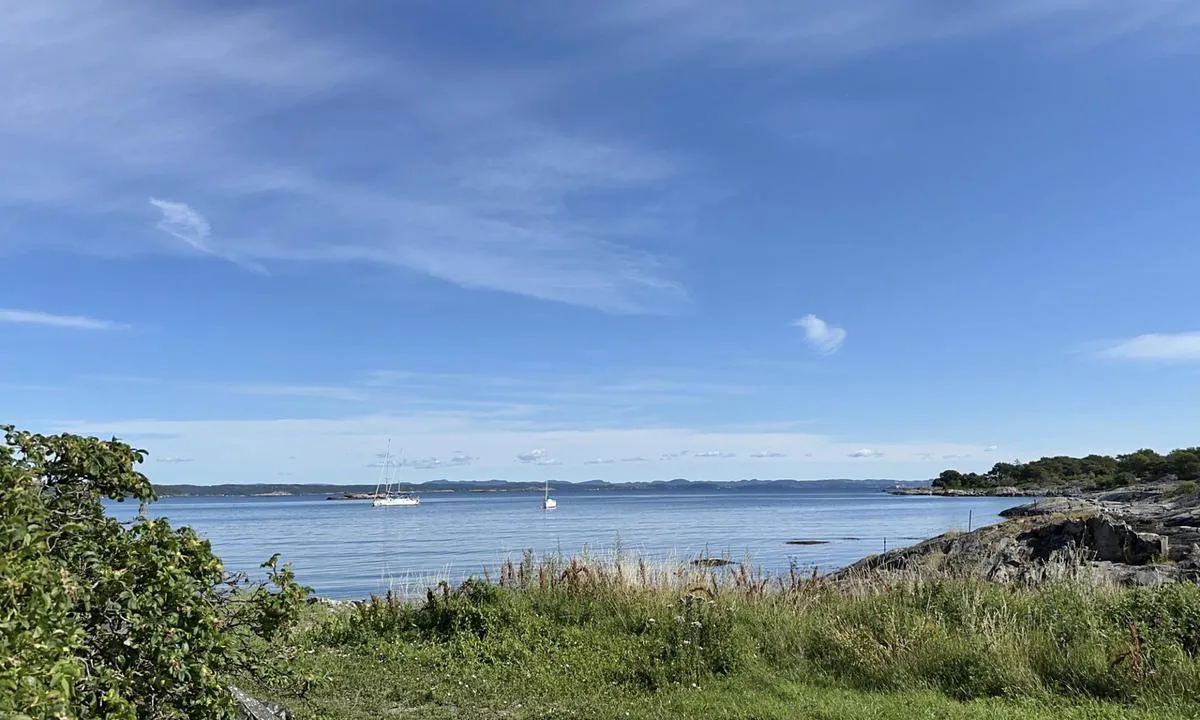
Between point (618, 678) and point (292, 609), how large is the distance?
6.02 metres

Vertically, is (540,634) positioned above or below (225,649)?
below

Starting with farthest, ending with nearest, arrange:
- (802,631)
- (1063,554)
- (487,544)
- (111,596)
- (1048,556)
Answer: (487,544), (1048,556), (1063,554), (802,631), (111,596)

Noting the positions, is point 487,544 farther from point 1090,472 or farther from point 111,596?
point 1090,472

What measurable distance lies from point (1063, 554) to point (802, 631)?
9.13 metres

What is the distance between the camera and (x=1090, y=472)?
126625mm

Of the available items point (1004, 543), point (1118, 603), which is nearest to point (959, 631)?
point (1118, 603)

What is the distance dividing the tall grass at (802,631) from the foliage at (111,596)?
6.22 metres

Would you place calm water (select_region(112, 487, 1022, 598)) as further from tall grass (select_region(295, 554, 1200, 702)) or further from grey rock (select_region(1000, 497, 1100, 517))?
grey rock (select_region(1000, 497, 1100, 517))

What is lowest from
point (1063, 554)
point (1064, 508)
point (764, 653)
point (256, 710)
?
point (764, 653)

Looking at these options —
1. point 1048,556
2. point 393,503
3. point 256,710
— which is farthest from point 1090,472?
point 256,710

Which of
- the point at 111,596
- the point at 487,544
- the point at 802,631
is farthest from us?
the point at 487,544

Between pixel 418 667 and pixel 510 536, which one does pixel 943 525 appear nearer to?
pixel 510 536

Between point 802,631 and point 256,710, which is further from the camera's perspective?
point 802,631

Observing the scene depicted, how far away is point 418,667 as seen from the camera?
1120cm
